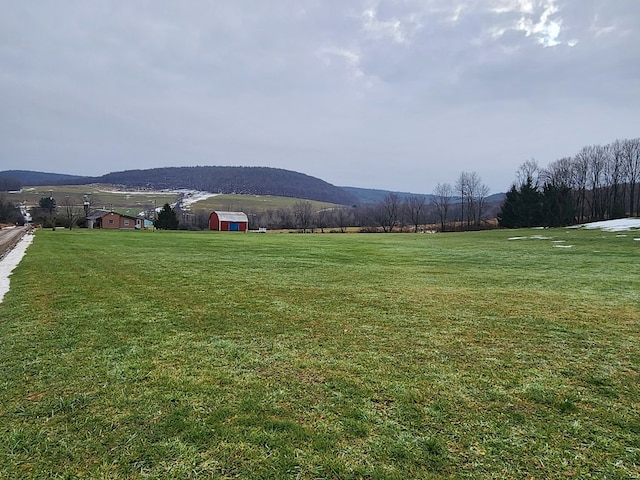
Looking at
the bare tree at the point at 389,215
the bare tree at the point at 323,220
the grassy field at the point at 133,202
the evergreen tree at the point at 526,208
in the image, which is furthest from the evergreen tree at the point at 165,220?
the evergreen tree at the point at 526,208

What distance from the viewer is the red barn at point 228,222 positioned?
7175cm

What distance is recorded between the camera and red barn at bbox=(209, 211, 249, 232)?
2825 inches

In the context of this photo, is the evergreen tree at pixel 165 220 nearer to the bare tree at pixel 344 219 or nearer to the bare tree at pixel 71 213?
the bare tree at pixel 71 213

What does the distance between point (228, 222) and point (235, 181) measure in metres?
116

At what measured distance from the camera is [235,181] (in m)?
182

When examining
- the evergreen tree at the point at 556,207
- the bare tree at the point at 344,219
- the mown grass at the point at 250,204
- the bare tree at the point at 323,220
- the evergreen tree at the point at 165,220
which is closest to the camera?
the evergreen tree at the point at 556,207

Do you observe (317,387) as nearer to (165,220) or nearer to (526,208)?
(526,208)

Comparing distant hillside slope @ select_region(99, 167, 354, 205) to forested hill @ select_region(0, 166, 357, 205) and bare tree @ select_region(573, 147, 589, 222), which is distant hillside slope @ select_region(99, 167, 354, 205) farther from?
bare tree @ select_region(573, 147, 589, 222)

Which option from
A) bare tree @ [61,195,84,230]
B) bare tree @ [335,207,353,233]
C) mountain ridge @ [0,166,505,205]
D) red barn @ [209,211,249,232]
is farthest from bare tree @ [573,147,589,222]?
mountain ridge @ [0,166,505,205]

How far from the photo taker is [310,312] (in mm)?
6598

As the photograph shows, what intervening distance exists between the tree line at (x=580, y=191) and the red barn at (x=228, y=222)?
48.8m

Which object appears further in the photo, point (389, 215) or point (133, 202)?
point (133, 202)

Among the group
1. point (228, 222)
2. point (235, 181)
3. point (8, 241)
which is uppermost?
point (235, 181)

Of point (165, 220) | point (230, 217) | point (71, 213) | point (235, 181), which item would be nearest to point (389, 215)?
point (230, 217)
